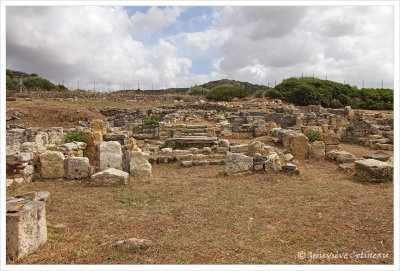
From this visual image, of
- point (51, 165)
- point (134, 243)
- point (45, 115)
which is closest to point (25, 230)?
point (134, 243)

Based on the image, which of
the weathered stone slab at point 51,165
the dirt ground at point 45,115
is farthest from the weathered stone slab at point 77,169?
the dirt ground at point 45,115

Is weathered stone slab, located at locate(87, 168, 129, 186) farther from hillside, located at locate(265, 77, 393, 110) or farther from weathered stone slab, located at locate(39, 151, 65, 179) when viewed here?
hillside, located at locate(265, 77, 393, 110)

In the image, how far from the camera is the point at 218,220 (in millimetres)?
4824

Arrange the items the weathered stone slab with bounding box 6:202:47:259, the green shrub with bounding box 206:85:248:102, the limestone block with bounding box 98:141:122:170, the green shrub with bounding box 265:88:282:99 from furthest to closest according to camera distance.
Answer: the green shrub with bounding box 206:85:248:102, the green shrub with bounding box 265:88:282:99, the limestone block with bounding box 98:141:122:170, the weathered stone slab with bounding box 6:202:47:259

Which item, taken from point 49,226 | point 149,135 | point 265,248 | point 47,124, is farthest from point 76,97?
point 265,248

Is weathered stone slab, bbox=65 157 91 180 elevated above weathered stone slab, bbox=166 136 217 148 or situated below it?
below

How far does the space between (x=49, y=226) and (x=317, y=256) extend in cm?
422

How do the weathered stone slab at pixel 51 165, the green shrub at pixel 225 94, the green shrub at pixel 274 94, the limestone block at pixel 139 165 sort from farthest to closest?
1. the green shrub at pixel 225 94
2. the green shrub at pixel 274 94
3. the limestone block at pixel 139 165
4. the weathered stone slab at pixel 51 165

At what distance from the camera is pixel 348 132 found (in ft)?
57.9

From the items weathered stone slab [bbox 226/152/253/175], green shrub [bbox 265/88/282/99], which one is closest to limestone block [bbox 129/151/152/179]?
weathered stone slab [bbox 226/152/253/175]

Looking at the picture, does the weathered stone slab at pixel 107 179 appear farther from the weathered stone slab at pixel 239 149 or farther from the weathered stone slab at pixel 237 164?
the weathered stone slab at pixel 239 149

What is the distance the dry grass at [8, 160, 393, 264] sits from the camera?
3.68 meters

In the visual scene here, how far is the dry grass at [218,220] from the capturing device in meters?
3.68

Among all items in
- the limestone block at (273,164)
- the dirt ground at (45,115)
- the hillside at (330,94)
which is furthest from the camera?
the hillside at (330,94)
